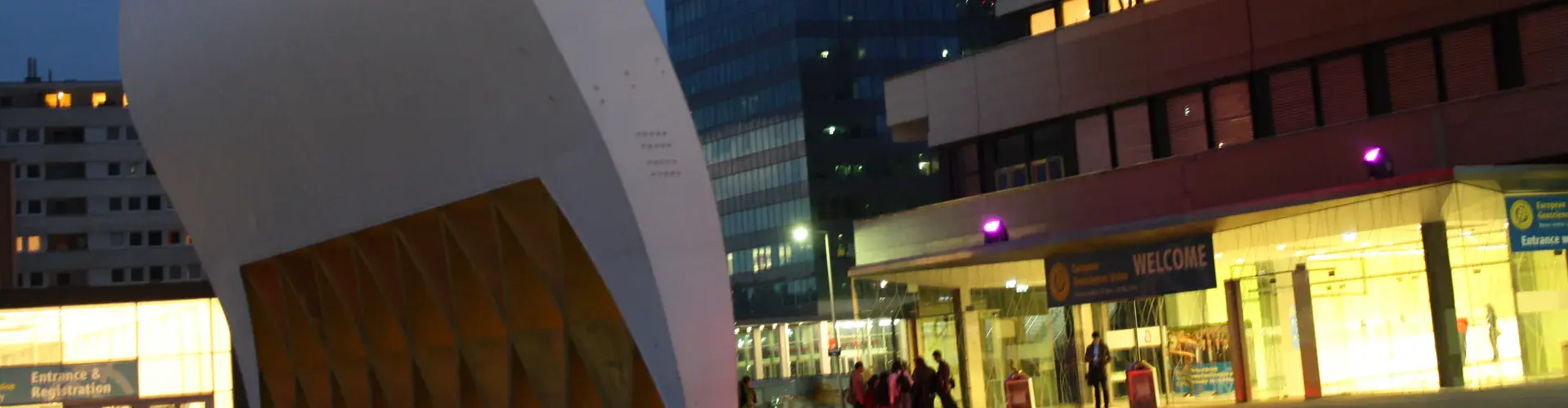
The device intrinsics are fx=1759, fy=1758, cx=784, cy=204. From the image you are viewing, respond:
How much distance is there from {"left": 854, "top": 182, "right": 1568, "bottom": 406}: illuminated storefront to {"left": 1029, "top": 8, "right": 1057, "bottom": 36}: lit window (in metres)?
6.81

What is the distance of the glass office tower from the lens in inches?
4441

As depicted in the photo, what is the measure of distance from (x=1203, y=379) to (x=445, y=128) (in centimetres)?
1476

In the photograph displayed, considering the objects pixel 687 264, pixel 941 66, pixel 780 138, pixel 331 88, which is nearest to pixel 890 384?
pixel 687 264

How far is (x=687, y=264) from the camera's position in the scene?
21.8 metres

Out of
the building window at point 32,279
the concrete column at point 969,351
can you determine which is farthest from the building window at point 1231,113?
the building window at point 32,279

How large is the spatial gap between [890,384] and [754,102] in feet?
290

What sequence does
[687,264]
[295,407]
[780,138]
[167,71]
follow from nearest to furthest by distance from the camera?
[687,264] → [167,71] → [295,407] → [780,138]

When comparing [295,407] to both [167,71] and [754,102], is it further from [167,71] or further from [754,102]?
[754,102]

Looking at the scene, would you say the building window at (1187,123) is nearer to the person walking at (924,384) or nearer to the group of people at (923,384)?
the group of people at (923,384)

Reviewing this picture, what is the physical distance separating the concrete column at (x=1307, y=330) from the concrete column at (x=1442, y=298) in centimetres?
290

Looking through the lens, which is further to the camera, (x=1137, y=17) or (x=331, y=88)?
(x=1137, y=17)

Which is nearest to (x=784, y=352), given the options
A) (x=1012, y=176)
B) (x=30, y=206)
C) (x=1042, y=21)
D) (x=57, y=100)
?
(x=1042, y=21)

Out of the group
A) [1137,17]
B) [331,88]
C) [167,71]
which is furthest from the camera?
[1137,17]

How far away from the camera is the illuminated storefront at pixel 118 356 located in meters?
48.3
